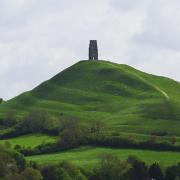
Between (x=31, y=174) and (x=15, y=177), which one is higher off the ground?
(x=31, y=174)

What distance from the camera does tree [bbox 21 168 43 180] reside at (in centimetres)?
18600

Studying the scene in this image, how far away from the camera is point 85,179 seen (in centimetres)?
19975

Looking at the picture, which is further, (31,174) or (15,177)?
(31,174)

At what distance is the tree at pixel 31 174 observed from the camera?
186 meters

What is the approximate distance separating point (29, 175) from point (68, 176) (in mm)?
10772

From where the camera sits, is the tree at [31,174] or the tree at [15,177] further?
the tree at [31,174]

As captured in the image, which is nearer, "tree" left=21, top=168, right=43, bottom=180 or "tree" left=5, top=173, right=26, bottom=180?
"tree" left=5, top=173, right=26, bottom=180

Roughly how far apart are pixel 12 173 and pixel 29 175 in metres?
6.47

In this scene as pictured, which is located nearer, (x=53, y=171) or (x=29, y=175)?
(x=29, y=175)

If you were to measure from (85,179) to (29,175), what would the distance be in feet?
53.5

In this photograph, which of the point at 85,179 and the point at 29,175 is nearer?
the point at 29,175

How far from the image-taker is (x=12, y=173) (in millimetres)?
192375

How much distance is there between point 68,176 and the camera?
195m

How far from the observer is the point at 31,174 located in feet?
616
